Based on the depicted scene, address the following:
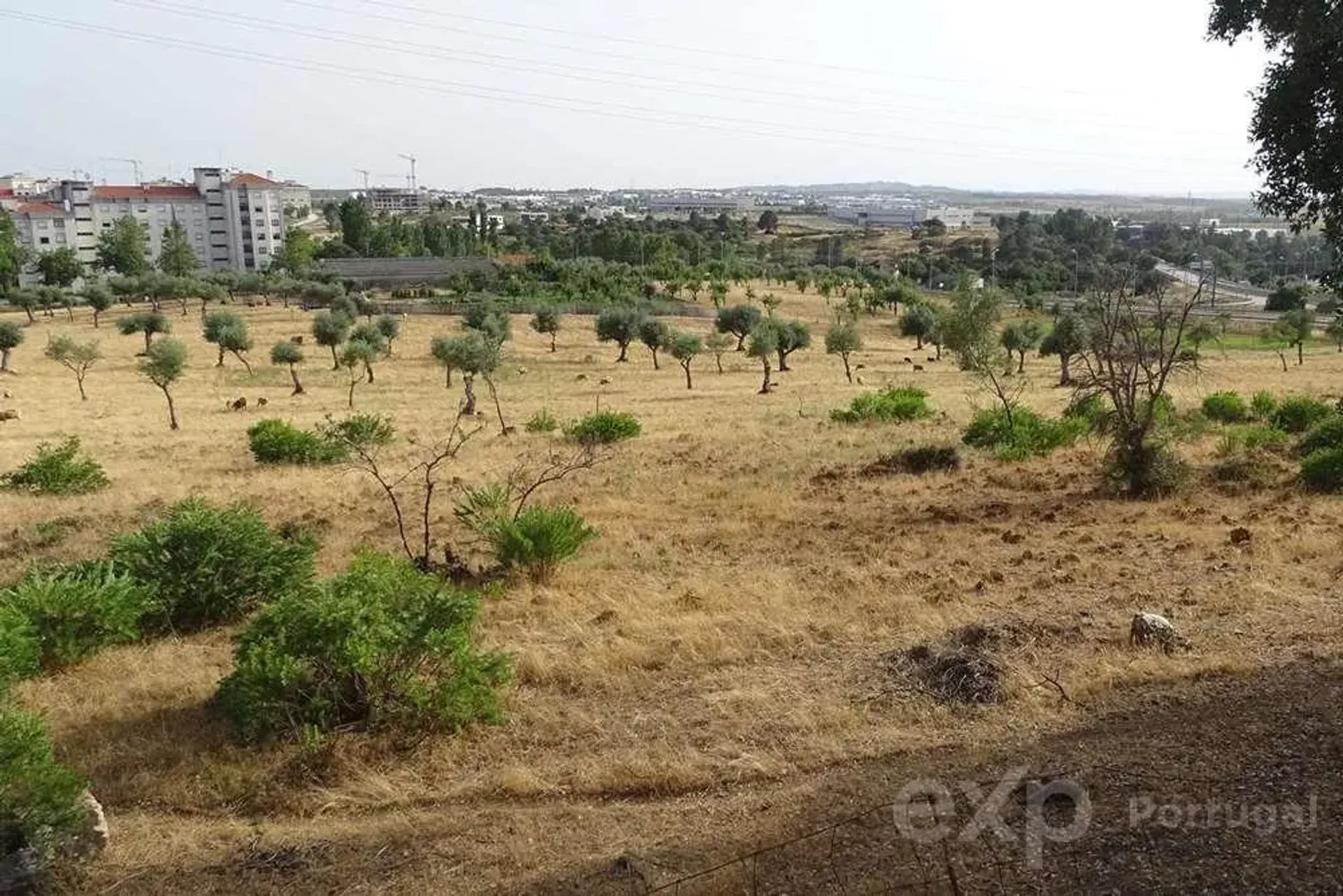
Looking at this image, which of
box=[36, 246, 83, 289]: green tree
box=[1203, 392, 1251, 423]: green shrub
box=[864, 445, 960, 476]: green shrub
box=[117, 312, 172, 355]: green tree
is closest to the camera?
box=[864, 445, 960, 476]: green shrub

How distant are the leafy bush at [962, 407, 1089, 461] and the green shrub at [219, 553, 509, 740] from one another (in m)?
14.3

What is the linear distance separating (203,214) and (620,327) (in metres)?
93.9

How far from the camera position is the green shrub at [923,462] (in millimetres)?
19328

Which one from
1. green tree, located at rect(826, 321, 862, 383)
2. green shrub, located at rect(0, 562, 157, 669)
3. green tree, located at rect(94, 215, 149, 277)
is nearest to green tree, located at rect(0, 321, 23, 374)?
green tree, located at rect(826, 321, 862, 383)

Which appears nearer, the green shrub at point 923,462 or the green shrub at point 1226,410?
the green shrub at point 923,462

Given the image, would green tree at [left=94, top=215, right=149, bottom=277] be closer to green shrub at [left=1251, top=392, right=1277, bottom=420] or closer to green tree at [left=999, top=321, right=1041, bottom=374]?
green tree at [left=999, top=321, right=1041, bottom=374]

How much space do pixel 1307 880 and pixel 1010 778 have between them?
1683 millimetres

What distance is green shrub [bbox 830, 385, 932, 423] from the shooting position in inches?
1041

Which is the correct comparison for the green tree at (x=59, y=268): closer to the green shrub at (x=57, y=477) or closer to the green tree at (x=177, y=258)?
the green tree at (x=177, y=258)

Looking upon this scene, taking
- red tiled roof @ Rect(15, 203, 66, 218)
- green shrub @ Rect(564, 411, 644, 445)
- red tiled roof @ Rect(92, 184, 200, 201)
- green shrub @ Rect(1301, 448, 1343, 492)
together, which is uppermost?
red tiled roof @ Rect(92, 184, 200, 201)

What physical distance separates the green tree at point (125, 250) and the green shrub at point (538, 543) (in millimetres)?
95041

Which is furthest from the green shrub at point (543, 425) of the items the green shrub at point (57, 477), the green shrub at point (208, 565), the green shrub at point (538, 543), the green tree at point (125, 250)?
the green tree at point (125, 250)

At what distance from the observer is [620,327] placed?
5066cm

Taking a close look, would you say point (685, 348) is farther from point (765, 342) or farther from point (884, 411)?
point (884, 411)
